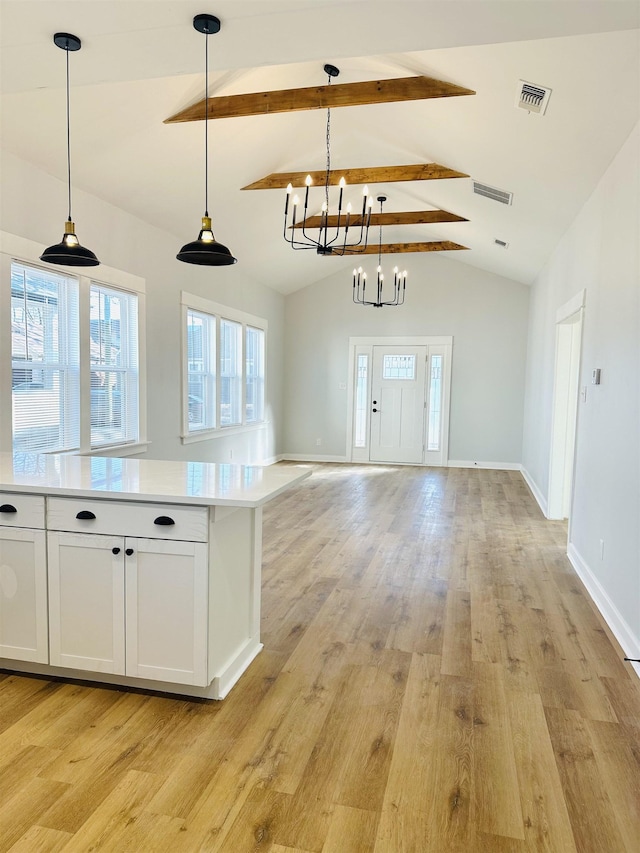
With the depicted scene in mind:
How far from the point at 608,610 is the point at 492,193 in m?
3.72

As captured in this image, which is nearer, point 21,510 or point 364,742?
point 364,742

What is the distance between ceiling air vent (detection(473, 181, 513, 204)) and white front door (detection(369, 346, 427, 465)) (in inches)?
152

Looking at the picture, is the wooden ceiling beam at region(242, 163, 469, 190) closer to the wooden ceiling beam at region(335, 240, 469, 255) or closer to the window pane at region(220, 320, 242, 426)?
the window pane at region(220, 320, 242, 426)

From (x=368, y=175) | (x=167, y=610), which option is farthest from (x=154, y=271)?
(x=167, y=610)

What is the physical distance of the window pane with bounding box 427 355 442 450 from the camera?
9016 mm

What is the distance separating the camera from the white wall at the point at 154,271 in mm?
3834

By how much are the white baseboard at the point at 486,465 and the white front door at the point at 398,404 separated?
0.55 m

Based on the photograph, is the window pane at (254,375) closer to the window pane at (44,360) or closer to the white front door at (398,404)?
the white front door at (398,404)

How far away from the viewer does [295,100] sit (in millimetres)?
4027

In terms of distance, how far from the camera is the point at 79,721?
2203mm

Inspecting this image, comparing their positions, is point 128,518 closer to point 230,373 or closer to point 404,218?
point 230,373

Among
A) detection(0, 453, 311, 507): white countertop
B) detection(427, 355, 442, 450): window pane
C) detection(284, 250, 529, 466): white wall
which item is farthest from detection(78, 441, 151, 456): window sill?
detection(427, 355, 442, 450): window pane

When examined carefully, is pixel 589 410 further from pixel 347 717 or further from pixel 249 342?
pixel 249 342

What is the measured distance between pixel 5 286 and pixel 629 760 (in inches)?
163
